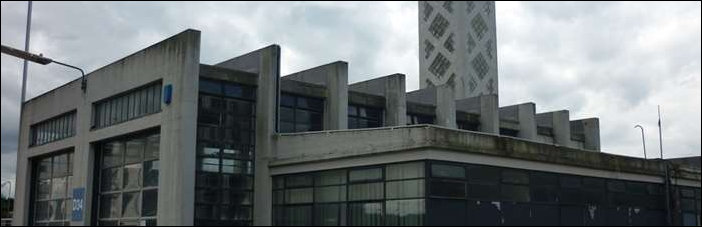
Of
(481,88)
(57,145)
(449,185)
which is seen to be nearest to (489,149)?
(449,185)

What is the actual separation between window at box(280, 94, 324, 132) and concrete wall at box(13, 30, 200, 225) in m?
5.15

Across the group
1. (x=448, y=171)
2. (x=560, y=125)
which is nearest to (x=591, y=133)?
(x=560, y=125)

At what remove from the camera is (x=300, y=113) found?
34719mm

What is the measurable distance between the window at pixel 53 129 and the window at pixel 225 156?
377 inches

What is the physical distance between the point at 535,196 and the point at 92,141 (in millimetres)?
19815

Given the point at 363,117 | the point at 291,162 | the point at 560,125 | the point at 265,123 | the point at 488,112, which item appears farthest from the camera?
the point at 560,125

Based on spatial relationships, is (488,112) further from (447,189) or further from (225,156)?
(447,189)

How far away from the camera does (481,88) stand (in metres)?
69.9

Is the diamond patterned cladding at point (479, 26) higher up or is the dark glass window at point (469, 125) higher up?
the diamond patterned cladding at point (479, 26)

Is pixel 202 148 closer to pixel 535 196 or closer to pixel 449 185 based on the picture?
pixel 449 185

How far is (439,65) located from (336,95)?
120 ft

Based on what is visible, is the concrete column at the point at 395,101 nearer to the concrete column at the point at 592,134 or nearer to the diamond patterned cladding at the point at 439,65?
the concrete column at the point at 592,134

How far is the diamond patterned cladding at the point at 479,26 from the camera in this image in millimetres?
70750

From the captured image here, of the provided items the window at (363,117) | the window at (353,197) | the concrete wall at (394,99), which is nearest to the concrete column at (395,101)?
the concrete wall at (394,99)
